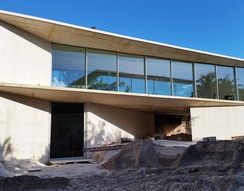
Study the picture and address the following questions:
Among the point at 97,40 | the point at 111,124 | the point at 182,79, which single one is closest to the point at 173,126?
the point at 182,79

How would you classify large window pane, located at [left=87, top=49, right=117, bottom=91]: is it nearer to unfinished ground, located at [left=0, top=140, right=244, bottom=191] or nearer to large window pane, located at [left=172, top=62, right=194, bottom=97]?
large window pane, located at [left=172, top=62, right=194, bottom=97]

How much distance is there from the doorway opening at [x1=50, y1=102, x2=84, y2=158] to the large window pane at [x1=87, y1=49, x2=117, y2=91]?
71.1 inches

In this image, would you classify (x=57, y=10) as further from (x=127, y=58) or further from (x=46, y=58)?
(x=127, y=58)

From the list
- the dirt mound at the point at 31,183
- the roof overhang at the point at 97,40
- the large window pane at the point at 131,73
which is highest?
the roof overhang at the point at 97,40

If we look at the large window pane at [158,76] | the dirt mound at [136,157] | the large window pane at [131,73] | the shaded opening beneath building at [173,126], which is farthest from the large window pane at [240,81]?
the dirt mound at [136,157]

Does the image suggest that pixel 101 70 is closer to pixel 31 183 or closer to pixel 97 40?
pixel 97 40

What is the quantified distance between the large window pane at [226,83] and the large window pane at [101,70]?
7.86m

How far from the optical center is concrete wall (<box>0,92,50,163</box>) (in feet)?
31.8

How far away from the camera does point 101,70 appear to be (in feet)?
41.0

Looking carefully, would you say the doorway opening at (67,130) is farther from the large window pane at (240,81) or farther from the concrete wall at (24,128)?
the large window pane at (240,81)

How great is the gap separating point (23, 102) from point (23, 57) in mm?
2132

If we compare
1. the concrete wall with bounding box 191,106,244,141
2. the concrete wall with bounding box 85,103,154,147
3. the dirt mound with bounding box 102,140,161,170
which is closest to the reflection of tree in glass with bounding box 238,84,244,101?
the concrete wall with bounding box 191,106,244,141

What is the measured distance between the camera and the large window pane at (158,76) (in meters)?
13.4

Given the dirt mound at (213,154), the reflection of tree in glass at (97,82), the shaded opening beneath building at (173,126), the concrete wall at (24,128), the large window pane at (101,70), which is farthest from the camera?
the shaded opening beneath building at (173,126)
